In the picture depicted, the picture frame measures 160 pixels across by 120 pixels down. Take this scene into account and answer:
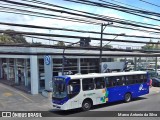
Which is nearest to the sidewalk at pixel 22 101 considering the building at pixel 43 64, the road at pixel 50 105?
the road at pixel 50 105

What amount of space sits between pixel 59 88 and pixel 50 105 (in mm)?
3869

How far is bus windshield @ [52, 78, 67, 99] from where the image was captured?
62.4 ft

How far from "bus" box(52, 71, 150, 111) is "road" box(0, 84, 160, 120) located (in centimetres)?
55

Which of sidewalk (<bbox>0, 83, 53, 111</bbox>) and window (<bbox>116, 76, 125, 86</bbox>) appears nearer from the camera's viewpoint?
sidewalk (<bbox>0, 83, 53, 111</bbox>)

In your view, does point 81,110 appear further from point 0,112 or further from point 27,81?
point 27,81

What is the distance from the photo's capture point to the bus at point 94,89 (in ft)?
62.4

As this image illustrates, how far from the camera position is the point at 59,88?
19.4m

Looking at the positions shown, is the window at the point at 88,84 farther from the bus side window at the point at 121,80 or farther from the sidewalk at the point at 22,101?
the sidewalk at the point at 22,101

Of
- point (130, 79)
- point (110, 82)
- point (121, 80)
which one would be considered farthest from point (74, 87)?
point (130, 79)

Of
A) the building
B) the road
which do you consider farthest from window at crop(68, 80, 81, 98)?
the building

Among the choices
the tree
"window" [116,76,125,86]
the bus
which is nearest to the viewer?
the tree

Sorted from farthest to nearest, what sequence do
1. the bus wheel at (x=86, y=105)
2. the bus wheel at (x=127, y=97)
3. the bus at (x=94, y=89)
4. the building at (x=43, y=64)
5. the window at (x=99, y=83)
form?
the building at (x=43, y=64)
the bus wheel at (x=127, y=97)
the window at (x=99, y=83)
the bus wheel at (x=86, y=105)
the bus at (x=94, y=89)

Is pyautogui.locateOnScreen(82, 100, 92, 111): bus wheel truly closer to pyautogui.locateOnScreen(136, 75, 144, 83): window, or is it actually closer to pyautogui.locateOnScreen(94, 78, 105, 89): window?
pyautogui.locateOnScreen(94, 78, 105, 89): window

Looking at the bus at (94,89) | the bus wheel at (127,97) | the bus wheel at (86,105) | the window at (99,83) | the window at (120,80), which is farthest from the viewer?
the bus wheel at (127,97)
